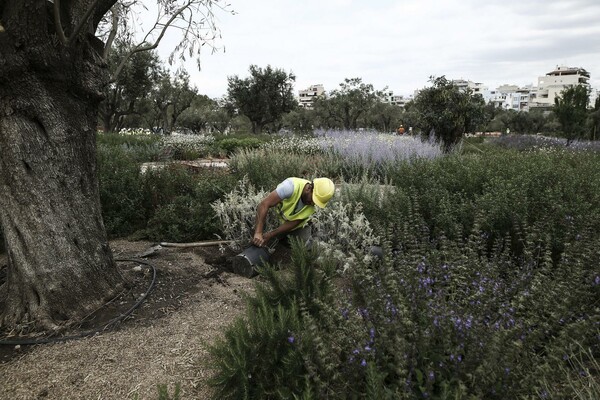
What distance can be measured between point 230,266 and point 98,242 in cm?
134

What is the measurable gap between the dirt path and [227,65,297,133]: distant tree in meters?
34.4

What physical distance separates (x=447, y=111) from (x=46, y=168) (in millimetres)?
13107

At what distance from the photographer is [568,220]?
11.7ft

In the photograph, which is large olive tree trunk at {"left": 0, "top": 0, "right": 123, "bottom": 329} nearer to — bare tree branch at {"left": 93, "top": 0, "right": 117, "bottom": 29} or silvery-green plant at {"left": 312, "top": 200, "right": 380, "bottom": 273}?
bare tree branch at {"left": 93, "top": 0, "right": 117, "bottom": 29}

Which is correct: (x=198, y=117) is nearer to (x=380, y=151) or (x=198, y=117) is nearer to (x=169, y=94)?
(x=169, y=94)

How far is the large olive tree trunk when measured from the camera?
2658 millimetres

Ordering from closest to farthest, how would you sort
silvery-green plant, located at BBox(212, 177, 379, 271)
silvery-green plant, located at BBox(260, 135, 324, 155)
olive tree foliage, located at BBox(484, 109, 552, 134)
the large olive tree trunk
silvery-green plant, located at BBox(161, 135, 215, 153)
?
1. the large olive tree trunk
2. silvery-green plant, located at BBox(212, 177, 379, 271)
3. silvery-green plant, located at BBox(260, 135, 324, 155)
4. silvery-green plant, located at BBox(161, 135, 215, 153)
5. olive tree foliage, located at BBox(484, 109, 552, 134)

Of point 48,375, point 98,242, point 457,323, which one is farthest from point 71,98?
point 457,323

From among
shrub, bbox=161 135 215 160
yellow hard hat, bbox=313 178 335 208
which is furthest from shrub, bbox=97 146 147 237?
shrub, bbox=161 135 215 160

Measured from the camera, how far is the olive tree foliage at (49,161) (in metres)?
2.66

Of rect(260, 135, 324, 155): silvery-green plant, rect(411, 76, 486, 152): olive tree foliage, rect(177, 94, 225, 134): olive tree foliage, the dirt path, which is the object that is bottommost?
the dirt path

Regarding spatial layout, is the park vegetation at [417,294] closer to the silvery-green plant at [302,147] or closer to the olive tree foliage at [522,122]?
the silvery-green plant at [302,147]

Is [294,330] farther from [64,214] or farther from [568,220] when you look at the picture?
[568,220]

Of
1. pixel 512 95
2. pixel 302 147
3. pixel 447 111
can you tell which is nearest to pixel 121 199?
pixel 302 147
